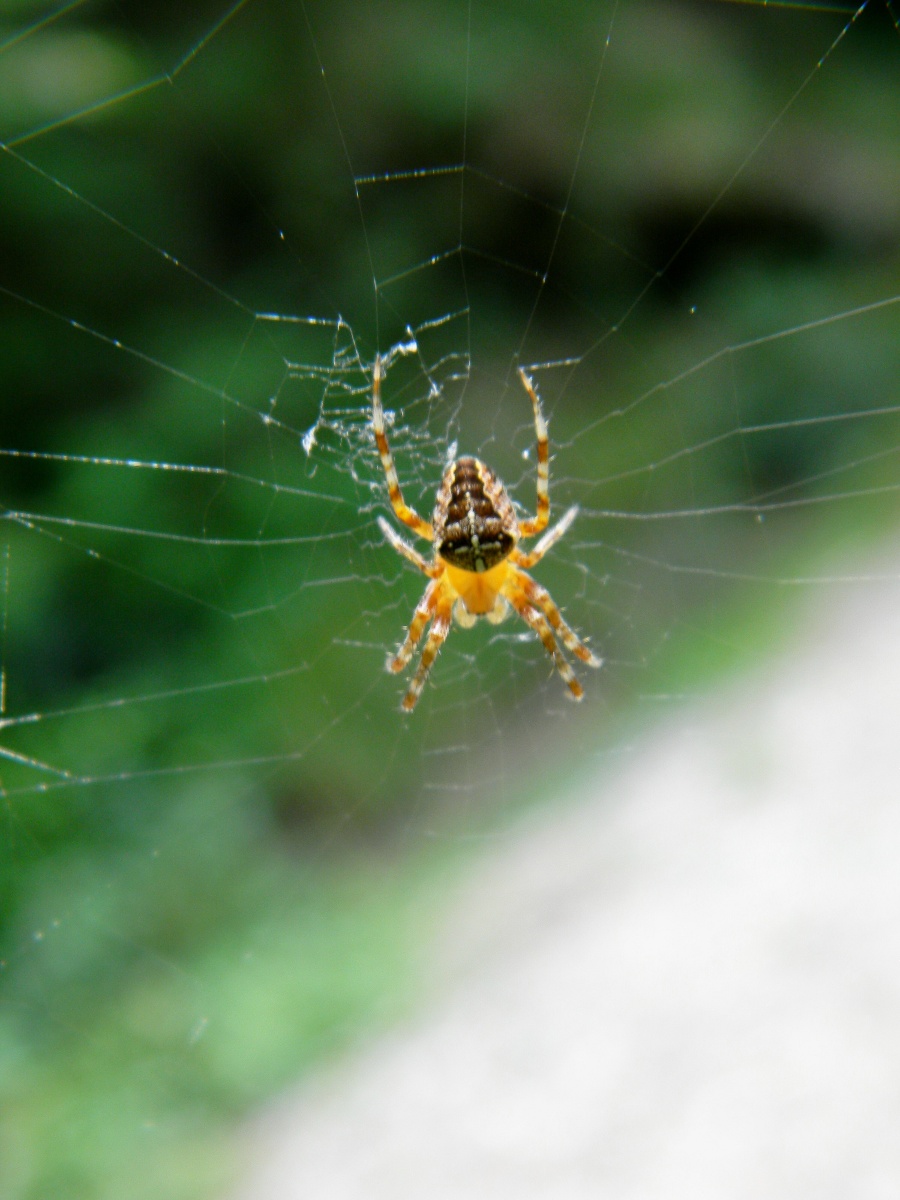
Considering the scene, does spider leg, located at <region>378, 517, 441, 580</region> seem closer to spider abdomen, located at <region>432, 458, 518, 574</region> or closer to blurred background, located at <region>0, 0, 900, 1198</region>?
spider abdomen, located at <region>432, 458, 518, 574</region>

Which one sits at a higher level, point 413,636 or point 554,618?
point 413,636

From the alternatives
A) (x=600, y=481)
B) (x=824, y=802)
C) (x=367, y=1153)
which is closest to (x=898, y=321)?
(x=600, y=481)

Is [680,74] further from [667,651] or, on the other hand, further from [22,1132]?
[22,1132]

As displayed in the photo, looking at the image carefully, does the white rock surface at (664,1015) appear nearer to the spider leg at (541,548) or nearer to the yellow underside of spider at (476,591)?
the yellow underside of spider at (476,591)

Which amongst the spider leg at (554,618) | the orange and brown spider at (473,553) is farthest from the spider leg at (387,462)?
the spider leg at (554,618)

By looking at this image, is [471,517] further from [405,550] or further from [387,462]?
[387,462]

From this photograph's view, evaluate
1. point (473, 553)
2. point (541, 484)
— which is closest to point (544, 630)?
point (473, 553)
